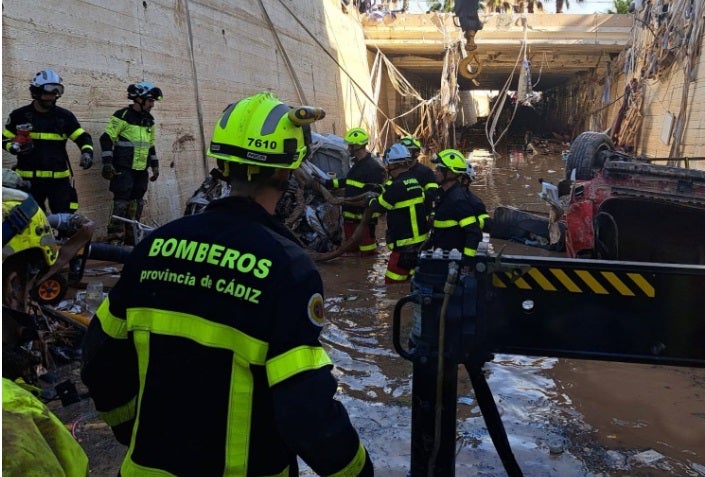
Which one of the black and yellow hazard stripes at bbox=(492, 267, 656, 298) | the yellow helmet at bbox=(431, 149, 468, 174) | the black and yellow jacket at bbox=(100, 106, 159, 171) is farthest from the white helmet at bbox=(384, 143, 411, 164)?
the black and yellow hazard stripes at bbox=(492, 267, 656, 298)

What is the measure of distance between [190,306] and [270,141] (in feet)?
1.64

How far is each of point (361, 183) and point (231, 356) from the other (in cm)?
691

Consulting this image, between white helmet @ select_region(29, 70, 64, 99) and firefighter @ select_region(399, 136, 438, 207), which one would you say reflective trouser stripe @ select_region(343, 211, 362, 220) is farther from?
white helmet @ select_region(29, 70, 64, 99)

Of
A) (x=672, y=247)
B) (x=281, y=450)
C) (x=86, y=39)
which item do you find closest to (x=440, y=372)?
(x=281, y=450)

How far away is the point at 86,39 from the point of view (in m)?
7.48

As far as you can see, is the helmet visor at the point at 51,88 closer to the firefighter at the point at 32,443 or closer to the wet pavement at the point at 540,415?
the wet pavement at the point at 540,415

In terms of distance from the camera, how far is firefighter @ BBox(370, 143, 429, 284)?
6.54 meters

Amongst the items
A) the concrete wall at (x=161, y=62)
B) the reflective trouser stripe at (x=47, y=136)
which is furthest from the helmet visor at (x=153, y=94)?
the reflective trouser stripe at (x=47, y=136)

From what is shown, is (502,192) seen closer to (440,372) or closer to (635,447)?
(635,447)

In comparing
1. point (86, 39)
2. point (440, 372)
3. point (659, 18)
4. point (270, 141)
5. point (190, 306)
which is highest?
point (659, 18)

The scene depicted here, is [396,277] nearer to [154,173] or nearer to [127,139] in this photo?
[154,173]

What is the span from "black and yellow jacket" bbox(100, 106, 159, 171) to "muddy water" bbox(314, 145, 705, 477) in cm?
357

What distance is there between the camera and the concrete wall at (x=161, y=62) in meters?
6.68

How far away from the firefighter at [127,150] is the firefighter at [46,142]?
69 centimetres
